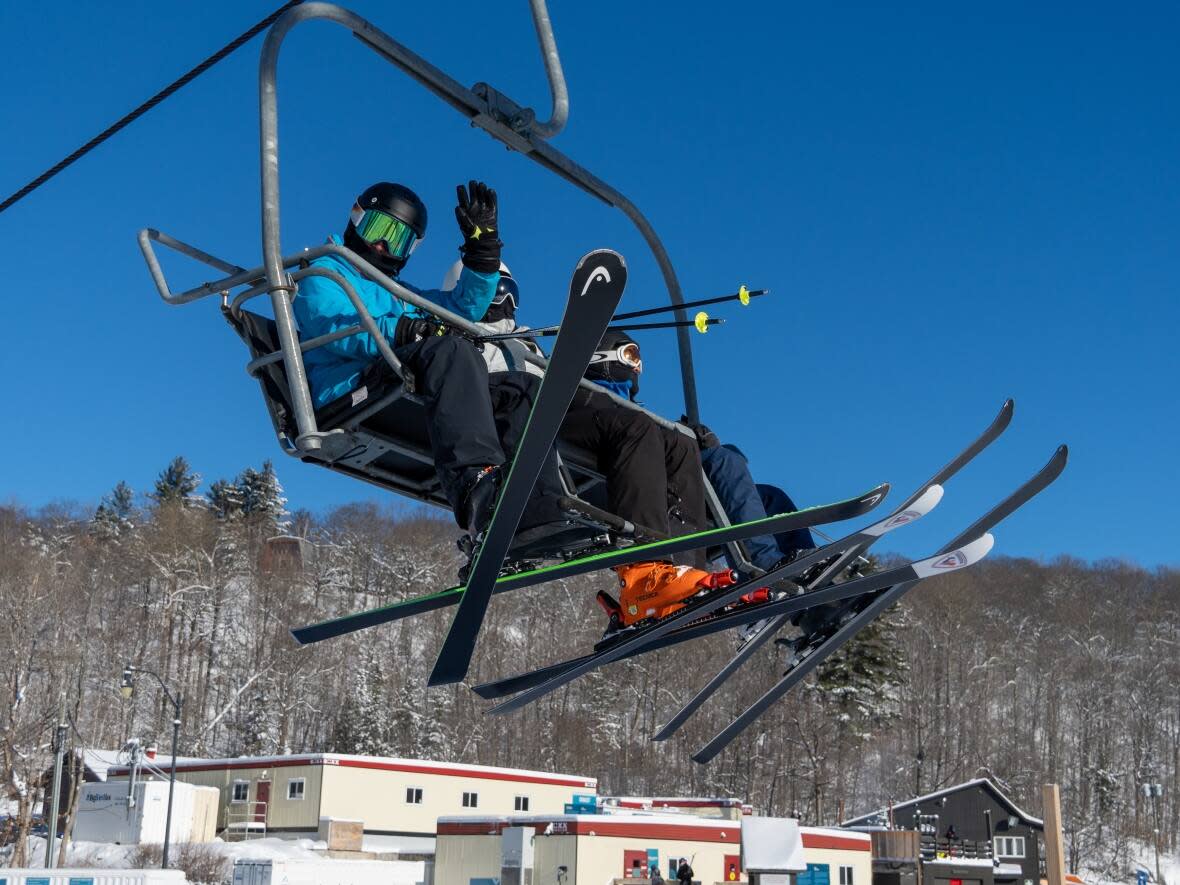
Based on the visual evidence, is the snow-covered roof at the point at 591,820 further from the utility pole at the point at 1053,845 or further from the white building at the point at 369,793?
the utility pole at the point at 1053,845

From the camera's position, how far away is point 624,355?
5.32 meters

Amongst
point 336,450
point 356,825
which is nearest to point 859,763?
point 356,825

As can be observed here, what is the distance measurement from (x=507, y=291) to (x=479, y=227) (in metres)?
1.02

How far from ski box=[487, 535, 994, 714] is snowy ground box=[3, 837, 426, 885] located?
28.3 metres

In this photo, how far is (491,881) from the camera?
1182 inches

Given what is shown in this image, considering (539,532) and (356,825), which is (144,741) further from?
(539,532)

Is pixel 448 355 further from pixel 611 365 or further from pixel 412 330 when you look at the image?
pixel 611 365

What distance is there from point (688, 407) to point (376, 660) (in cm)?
4906

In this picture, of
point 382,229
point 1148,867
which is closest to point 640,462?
point 382,229

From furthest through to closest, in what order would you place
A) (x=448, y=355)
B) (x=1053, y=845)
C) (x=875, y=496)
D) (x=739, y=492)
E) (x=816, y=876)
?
(x=816, y=876) → (x=1053, y=845) → (x=739, y=492) → (x=448, y=355) → (x=875, y=496)

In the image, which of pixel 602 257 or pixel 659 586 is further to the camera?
pixel 659 586

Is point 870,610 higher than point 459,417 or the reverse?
the reverse

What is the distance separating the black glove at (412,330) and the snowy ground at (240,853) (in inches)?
1132

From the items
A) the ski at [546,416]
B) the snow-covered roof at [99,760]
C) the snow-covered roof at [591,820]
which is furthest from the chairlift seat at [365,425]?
the snow-covered roof at [99,760]
